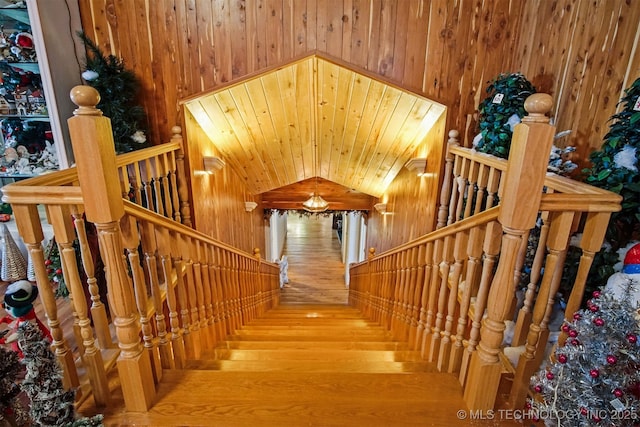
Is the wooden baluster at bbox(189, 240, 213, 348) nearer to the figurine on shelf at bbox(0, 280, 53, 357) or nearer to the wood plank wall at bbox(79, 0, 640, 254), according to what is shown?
the figurine on shelf at bbox(0, 280, 53, 357)

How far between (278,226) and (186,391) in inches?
290

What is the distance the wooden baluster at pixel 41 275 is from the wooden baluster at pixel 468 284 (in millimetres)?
1604

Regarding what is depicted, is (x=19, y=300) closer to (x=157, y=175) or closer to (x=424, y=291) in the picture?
(x=157, y=175)

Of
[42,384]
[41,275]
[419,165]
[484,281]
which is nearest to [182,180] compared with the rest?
[41,275]

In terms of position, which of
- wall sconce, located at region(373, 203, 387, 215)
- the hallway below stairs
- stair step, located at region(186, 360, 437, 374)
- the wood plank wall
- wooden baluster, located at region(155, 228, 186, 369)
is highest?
the wood plank wall

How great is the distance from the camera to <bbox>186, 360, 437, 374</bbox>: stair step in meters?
1.70

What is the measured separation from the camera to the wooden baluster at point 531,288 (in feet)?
4.73

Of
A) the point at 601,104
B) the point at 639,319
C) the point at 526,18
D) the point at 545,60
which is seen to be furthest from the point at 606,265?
the point at 526,18

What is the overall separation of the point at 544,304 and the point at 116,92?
8.94 ft

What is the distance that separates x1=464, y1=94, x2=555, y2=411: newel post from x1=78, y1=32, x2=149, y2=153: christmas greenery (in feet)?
7.47

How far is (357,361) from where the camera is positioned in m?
1.88

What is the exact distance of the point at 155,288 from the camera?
1.50m

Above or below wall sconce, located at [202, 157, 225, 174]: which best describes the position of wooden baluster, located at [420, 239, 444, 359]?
below

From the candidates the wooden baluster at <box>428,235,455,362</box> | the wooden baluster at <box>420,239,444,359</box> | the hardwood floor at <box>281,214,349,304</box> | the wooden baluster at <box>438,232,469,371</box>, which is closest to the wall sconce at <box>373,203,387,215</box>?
the hardwood floor at <box>281,214,349,304</box>
